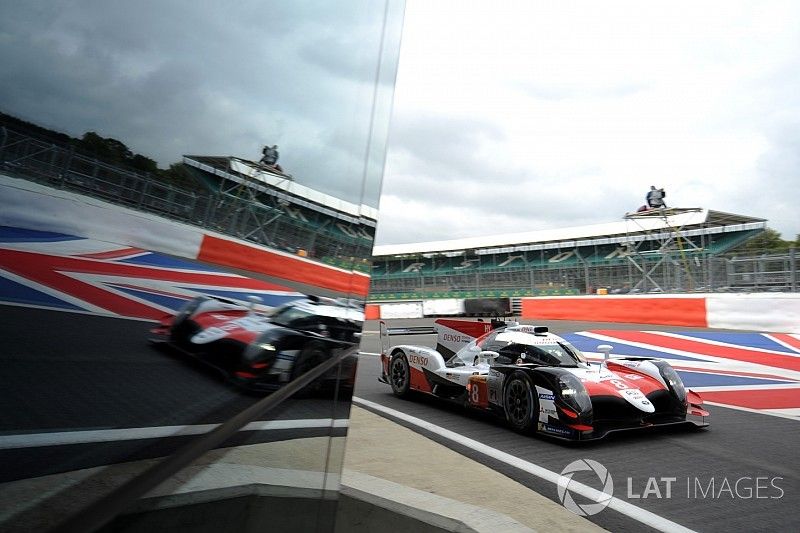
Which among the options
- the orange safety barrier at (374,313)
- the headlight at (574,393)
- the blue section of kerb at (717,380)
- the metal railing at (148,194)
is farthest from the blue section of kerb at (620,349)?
the orange safety barrier at (374,313)

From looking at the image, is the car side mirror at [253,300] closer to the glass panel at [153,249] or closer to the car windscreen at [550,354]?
the glass panel at [153,249]

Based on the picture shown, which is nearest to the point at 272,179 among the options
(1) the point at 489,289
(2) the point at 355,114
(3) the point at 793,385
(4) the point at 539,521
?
(2) the point at 355,114

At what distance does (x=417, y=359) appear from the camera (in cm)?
827

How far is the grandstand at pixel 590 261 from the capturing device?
16688 mm

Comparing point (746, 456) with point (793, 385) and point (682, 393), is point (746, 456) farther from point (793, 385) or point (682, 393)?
point (793, 385)

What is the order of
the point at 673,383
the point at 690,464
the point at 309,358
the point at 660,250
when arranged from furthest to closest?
the point at 660,250, the point at 673,383, the point at 690,464, the point at 309,358

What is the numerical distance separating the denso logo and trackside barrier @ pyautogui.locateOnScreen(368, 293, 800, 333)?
8.41m

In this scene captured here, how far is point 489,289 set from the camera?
81.5ft

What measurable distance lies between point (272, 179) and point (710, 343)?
38.8 ft

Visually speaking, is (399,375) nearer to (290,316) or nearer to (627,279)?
(290,316)

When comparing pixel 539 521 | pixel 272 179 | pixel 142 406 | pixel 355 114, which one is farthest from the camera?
pixel 539 521

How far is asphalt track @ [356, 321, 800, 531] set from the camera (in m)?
3.68

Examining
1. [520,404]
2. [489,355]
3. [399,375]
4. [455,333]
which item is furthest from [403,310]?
[520,404]

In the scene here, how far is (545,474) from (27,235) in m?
4.64
